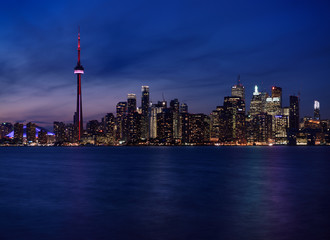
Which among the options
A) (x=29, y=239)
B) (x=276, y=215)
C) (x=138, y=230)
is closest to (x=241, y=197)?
(x=276, y=215)

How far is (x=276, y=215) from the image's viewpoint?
76.4 feet

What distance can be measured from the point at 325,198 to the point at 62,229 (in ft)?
75.1

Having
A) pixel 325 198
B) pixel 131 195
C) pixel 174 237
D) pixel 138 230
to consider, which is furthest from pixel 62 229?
pixel 325 198

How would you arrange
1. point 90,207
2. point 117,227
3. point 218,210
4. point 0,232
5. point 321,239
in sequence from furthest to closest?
1. point 90,207
2. point 218,210
3. point 117,227
4. point 0,232
5. point 321,239

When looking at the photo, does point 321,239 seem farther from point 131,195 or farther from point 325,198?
point 131,195

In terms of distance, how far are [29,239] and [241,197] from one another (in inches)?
783

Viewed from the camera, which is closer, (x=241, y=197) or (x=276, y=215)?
(x=276, y=215)

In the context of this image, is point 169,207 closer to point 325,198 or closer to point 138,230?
point 138,230

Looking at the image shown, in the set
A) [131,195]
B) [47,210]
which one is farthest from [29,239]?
[131,195]

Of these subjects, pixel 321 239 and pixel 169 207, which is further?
pixel 169 207

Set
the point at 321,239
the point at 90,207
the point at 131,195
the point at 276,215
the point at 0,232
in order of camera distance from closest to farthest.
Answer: the point at 321,239, the point at 0,232, the point at 276,215, the point at 90,207, the point at 131,195

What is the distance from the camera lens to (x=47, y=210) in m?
25.7

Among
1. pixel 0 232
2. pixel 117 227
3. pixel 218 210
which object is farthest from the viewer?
pixel 218 210

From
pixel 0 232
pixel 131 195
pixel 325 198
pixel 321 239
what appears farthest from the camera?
pixel 131 195
